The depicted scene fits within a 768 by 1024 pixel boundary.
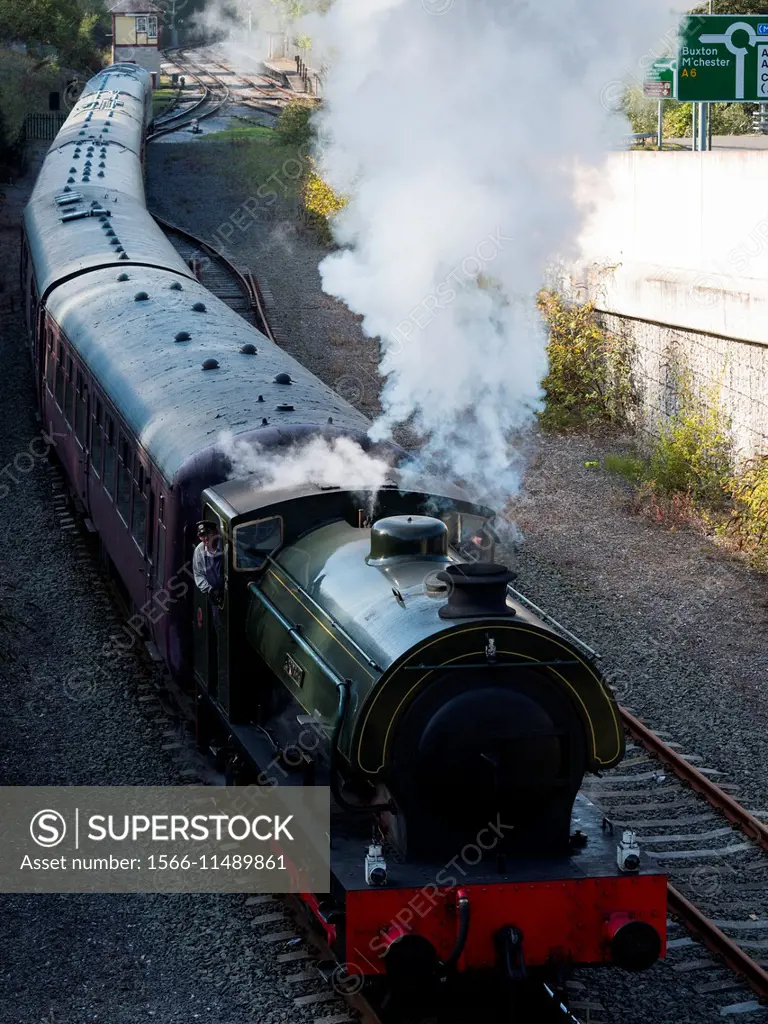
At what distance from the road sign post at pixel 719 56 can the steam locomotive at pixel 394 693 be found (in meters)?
10.3

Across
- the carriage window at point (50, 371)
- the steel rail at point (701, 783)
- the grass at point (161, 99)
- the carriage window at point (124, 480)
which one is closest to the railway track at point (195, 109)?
the grass at point (161, 99)

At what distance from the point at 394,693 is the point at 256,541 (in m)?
2.00

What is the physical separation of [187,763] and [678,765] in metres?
3.97

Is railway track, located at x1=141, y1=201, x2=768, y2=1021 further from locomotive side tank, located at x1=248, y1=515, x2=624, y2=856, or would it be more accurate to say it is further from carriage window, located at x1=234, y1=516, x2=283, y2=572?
carriage window, located at x1=234, y1=516, x2=283, y2=572

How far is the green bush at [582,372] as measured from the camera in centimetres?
2012

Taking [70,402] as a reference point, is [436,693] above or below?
below

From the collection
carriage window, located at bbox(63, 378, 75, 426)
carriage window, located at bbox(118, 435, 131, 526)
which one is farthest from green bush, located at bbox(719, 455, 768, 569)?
carriage window, located at bbox(63, 378, 75, 426)

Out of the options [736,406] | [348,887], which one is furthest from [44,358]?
[348,887]

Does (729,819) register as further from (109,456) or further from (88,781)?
(109,456)

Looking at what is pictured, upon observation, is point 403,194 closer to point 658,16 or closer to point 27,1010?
point 658,16

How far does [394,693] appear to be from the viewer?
6.48 m

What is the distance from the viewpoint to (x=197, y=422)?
954cm

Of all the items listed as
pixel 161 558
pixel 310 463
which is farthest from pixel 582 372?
pixel 310 463

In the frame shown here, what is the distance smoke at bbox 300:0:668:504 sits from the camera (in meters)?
11.5
